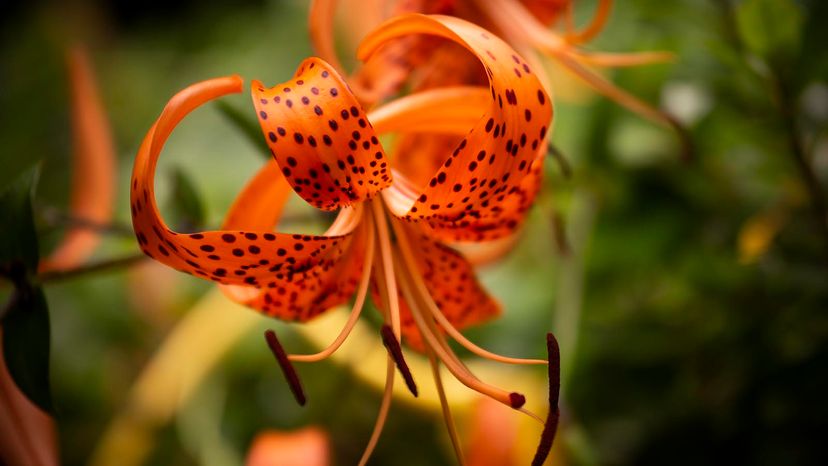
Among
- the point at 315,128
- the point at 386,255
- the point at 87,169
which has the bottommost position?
the point at 87,169

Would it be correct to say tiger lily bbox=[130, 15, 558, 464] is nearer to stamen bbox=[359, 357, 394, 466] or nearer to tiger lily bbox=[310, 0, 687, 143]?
stamen bbox=[359, 357, 394, 466]

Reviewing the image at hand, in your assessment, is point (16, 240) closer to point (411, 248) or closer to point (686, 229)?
point (411, 248)

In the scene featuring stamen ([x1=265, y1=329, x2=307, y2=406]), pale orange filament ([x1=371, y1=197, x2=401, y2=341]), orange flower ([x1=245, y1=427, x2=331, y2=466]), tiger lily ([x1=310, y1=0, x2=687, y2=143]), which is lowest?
orange flower ([x1=245, y1=427, x2=331, y2=466])

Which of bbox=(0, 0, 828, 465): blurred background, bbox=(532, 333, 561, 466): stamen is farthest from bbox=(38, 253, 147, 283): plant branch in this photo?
bbox=(532, 333, 561, 466): stamen

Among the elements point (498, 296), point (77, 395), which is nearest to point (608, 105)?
point (498, 296)

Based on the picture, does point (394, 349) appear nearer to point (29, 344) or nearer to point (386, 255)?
point (386, 255)

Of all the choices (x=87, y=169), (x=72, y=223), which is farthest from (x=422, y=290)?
(x=87, y=169)
